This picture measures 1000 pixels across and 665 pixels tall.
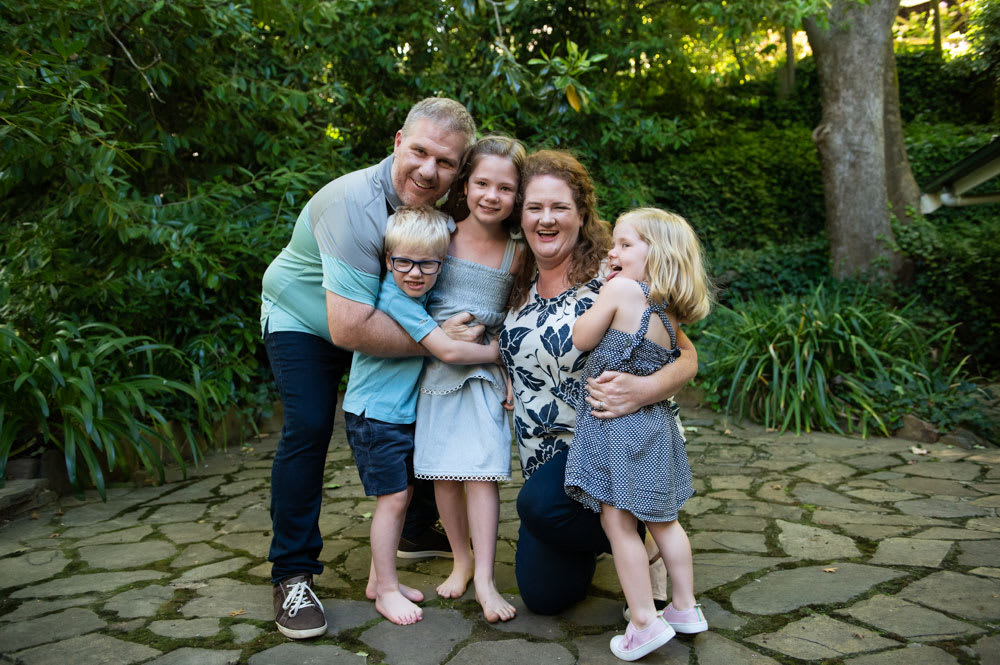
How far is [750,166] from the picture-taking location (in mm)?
9484

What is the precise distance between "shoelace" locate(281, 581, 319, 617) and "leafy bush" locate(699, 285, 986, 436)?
3402 millimetres

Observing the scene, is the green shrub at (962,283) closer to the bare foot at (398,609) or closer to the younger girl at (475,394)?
the younger girl at (475,394)

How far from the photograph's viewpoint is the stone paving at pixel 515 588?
223cm

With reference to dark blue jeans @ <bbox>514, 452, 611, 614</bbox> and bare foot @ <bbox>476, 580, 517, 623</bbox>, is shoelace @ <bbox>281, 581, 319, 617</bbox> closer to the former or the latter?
bare foot @ <bbox>476, 580, 517, 623</bbox>

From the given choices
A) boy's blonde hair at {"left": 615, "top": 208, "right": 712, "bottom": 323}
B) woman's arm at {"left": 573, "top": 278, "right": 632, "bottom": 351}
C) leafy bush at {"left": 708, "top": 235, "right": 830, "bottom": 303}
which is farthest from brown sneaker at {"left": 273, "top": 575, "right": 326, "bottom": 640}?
leafy bush at {"left": 708, "top": 235, "right": 830, "bottom": 303}

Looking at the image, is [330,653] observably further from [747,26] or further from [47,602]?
[747,26]

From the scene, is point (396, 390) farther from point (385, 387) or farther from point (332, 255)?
point (332, 255)

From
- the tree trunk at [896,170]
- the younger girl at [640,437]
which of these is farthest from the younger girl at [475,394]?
the tree trunk at [896,170]

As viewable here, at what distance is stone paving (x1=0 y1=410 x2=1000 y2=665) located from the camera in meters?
2.23

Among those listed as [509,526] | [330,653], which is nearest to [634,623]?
[330,653]

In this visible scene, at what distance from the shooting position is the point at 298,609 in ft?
7.82

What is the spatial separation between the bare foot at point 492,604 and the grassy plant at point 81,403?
2146 mm

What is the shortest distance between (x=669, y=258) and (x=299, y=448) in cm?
127

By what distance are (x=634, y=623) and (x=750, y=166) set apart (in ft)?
27.3
